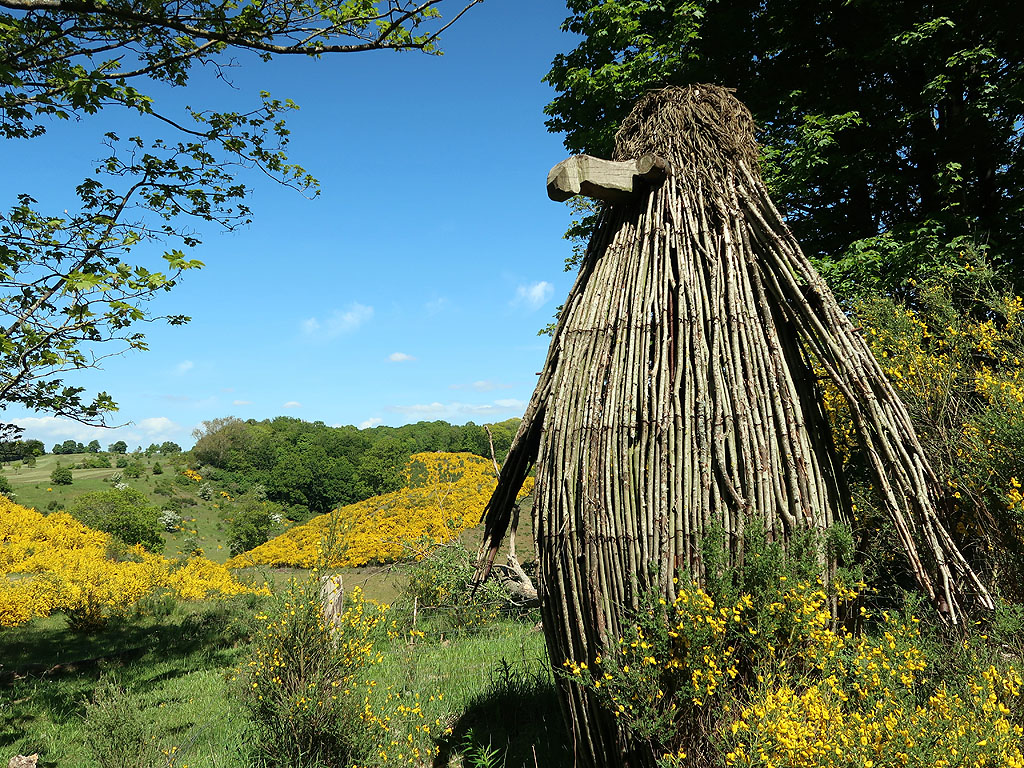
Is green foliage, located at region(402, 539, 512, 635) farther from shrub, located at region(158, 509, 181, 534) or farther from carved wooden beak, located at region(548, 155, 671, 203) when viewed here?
shrub, located at region(158, 509, 181, 534)

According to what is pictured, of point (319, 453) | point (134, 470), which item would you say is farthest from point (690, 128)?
point (134, 470)

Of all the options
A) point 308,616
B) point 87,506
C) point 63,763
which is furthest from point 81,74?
point 87,506

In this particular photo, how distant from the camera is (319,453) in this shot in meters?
41.4

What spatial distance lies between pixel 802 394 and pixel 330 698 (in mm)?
3916

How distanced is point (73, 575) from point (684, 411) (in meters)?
13.8

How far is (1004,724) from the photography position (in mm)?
1976

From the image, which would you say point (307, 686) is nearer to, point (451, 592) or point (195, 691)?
point (451, 592)

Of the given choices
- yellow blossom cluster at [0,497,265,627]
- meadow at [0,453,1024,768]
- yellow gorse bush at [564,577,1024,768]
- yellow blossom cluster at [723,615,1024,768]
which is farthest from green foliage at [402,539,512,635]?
yellow blossom cluster at [0,497,265,627]

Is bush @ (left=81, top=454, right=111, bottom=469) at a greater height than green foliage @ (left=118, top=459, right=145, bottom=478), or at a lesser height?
greater

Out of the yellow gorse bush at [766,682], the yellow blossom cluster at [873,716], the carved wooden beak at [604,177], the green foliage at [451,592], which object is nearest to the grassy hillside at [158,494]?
the green foliage at [451,592]

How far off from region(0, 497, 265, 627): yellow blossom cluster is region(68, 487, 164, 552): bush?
6.70 m

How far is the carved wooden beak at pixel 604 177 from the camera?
3.03 meters

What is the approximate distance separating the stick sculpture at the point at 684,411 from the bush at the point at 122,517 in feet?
86.4

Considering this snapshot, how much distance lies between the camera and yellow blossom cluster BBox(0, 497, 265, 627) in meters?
11.2
